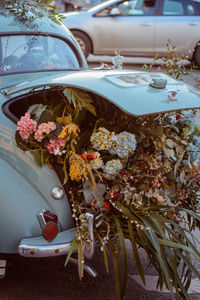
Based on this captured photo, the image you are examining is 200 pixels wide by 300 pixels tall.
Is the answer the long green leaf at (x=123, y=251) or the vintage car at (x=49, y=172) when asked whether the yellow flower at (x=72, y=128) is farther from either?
the long green leaf at (x=123, y=251)

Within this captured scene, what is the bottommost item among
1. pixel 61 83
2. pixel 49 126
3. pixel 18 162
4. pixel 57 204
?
pixel 57 204

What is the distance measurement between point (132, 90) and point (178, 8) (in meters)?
8.44

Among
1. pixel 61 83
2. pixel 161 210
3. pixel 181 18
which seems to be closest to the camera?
pixel 61 83

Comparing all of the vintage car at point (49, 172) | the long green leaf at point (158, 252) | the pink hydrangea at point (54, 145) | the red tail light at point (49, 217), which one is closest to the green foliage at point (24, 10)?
the vintage car at point (49, 172)

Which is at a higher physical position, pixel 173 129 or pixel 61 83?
pixel 61 83

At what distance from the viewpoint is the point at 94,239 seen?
8.46ft

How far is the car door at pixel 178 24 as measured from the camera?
10.0m

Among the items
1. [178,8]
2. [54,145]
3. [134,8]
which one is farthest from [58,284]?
[178,8]

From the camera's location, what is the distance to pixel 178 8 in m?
10.2

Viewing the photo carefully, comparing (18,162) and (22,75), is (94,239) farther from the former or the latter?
(22,75)

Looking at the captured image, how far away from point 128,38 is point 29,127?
8073 mm

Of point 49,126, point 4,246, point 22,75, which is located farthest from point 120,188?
point 22,75

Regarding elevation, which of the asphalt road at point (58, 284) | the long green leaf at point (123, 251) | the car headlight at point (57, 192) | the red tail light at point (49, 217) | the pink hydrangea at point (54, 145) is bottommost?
the asphalt road at point (58, 284)

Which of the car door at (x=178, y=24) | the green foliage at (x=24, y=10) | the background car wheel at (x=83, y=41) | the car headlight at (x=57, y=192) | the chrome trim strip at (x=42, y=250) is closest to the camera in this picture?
the chrome trim strip at (x=42, y=250)
